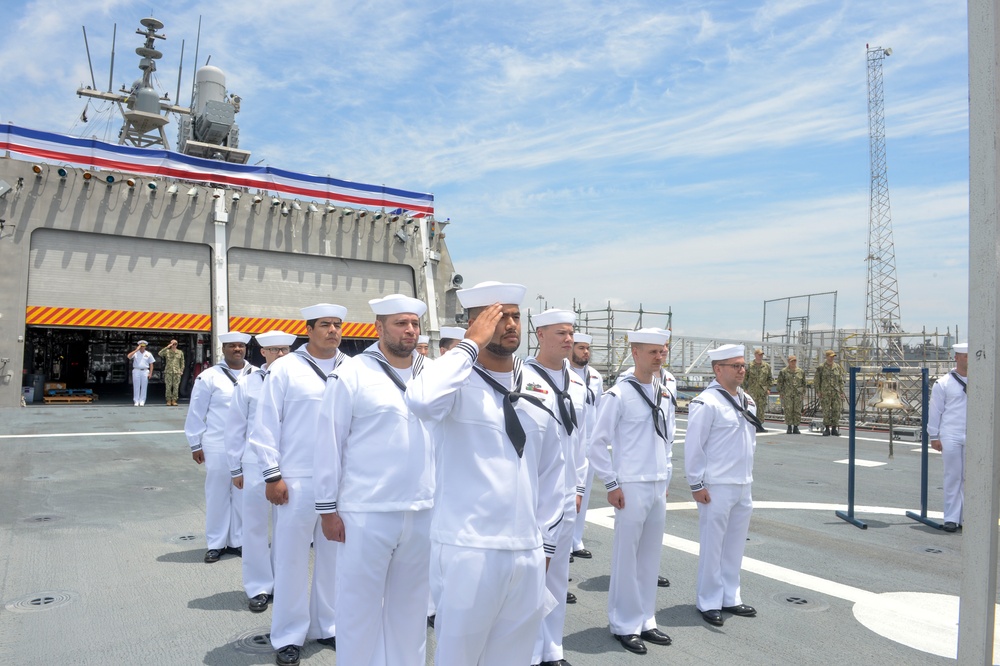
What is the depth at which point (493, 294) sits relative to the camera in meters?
2.96

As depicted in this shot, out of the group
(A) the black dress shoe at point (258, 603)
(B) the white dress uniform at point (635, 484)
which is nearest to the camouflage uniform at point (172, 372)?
(A) the black dress shoe at point (258, 603)

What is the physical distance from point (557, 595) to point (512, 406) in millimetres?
2028

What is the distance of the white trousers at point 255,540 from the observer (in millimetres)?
5172

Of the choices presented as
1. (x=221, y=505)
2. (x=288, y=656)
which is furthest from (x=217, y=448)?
(x=288, y=656)

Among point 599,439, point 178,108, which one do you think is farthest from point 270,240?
point 599,439

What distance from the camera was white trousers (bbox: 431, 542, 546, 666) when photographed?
269cm

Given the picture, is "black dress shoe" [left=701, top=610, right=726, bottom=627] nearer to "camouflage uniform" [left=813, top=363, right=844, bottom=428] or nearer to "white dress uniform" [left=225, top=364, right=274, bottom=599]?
"white dress uniform" [left=225, top=364, right=274, bottom=599]

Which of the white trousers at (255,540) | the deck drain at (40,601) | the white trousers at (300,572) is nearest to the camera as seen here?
the white trousers at (300,572)

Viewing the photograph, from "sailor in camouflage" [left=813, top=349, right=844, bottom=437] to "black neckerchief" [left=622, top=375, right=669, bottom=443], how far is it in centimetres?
1381

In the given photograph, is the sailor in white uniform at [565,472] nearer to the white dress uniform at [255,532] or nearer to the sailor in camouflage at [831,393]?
the white dress uniform at [255,532]

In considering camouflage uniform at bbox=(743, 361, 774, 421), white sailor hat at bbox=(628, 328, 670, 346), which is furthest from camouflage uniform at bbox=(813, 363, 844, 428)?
white sailor hat at bbox=(628, 328, 670, 346)

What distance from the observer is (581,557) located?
659 cm

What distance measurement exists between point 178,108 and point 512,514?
35086 mm

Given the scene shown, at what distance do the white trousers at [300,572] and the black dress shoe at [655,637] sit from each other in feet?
6.79
